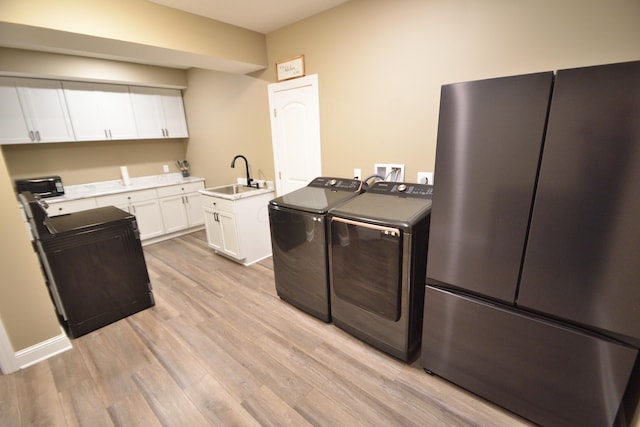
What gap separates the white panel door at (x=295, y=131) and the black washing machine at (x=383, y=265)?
1.10 m

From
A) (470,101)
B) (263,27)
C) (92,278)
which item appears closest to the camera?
(470,101)

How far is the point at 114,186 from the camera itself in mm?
4082

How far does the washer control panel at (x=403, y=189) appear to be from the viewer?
1.97 metres

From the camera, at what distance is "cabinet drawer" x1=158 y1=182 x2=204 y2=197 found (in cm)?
407

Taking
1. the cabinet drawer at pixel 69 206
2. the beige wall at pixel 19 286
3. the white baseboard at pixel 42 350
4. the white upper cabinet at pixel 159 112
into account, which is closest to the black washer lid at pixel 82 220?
the beige wall at pixel 19 286

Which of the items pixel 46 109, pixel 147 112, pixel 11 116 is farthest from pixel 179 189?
pixel 11 116

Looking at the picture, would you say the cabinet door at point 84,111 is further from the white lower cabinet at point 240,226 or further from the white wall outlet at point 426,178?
the white wall outlet at point 426,178

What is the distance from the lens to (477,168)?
1.28 meters

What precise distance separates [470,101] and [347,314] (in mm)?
1537

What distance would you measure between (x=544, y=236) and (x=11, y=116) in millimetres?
4955

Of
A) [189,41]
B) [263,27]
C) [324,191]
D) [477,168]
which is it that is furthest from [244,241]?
[477,168]

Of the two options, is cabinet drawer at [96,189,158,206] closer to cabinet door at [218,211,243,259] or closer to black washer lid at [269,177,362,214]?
cabinet door at [218,211,243,259]

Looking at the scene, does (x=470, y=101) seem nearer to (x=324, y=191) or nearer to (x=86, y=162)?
(x=324, y=191)

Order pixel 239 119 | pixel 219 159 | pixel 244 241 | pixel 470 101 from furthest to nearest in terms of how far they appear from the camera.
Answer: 1. pixel 219 159
2. pixel 239 119
3. pixel 244 241
4. pixel 470 101
